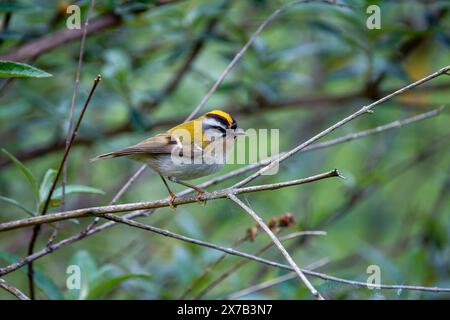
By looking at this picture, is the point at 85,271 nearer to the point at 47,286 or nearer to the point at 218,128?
the point at 47,286

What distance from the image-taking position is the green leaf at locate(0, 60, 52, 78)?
2.32m

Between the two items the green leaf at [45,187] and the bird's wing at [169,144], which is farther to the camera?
the bird's wing at [169,144]

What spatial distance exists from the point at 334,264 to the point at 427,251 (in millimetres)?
962

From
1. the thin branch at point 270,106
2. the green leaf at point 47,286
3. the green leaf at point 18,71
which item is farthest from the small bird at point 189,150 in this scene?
the thin branch at point 270,106

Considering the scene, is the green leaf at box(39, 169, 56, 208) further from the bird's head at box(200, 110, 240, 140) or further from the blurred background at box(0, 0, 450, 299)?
the bird's head at box(200, 110, 240, 140)

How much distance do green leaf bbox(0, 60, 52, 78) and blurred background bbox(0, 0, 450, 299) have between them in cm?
82

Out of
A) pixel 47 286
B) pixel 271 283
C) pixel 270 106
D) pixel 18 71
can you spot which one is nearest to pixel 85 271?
pixel 47 286

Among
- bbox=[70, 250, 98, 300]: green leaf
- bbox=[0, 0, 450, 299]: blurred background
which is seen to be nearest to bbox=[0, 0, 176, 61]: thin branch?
bbox=[0, 0, 450, 299]: blurred background

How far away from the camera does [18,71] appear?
2.34 meters

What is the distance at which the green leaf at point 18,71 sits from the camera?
2.32 metres

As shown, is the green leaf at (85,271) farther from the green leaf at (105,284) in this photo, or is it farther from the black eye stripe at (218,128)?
the black eye stripe at (218,128)

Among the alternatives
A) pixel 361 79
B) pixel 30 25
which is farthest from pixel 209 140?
pixel 361 79

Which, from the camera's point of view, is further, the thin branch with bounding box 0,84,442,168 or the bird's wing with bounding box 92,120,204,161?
the thin branch with bounding box 0,84,442,168

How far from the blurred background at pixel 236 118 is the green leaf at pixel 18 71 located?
82 centimetres
